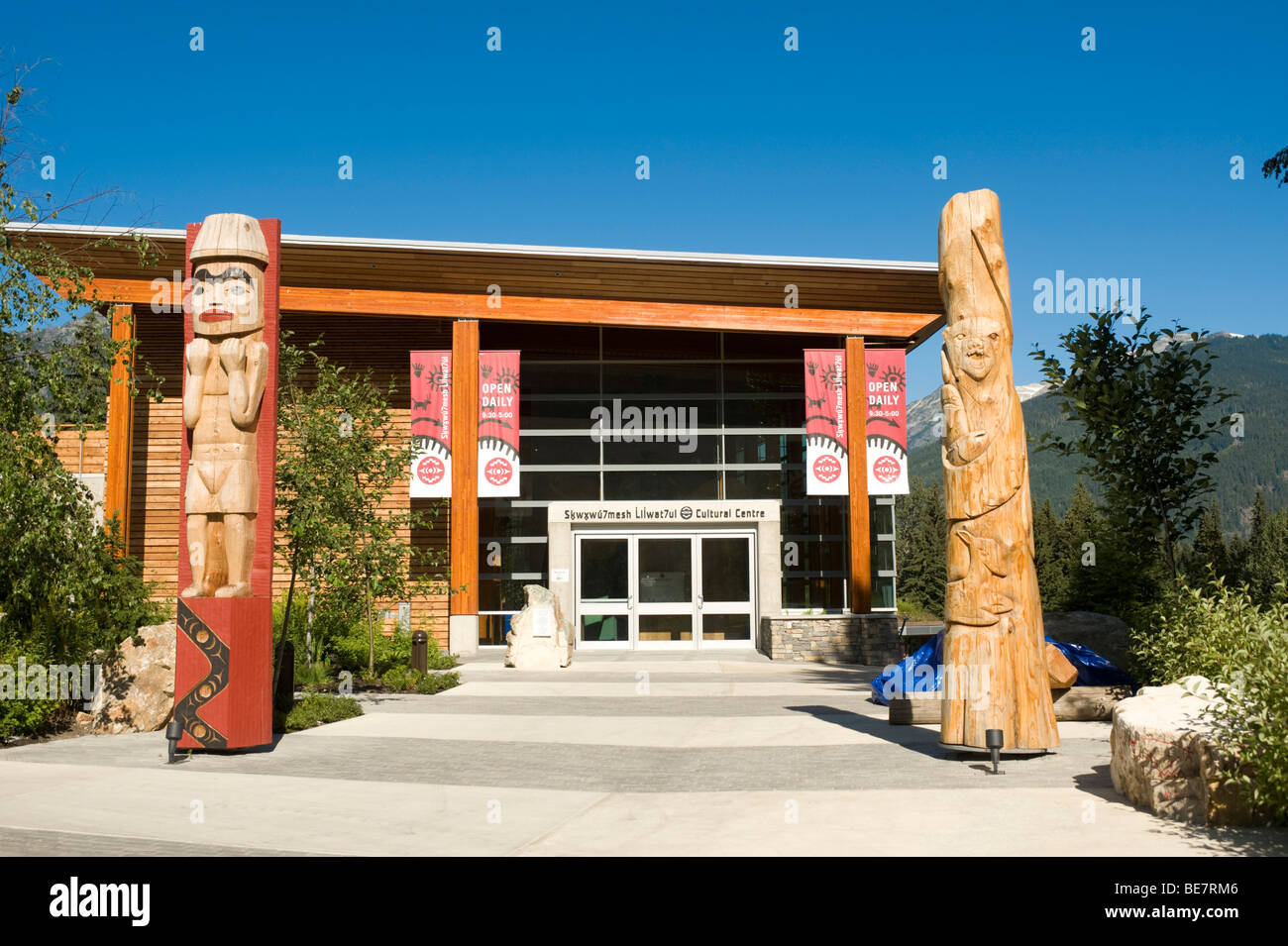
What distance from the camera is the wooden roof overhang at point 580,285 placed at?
22.9m

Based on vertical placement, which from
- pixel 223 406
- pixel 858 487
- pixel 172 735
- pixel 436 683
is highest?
pixel 223 406

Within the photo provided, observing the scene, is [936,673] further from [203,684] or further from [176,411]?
[176,411]

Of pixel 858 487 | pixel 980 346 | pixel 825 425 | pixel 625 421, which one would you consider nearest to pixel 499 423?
pixel 625 421

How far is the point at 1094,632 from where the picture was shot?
14688mm

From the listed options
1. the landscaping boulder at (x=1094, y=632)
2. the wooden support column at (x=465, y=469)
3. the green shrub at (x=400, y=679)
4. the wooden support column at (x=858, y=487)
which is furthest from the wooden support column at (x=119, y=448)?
the landscaping boulder at (x=1094, y=632)

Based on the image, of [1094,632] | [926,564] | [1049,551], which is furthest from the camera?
[926,564]

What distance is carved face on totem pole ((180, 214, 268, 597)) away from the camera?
399 inches

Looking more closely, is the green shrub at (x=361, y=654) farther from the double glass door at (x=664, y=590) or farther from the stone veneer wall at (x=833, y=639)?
the stone veneer wall at (x=833, y=639)

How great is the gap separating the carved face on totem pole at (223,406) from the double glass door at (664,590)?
594 inches

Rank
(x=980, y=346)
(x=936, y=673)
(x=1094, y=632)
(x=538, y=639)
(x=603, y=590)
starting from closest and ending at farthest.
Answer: (x=980, y=346) → (x=936, y=673) → (x=1094, y=632) → (x=538, y=639) → (x=603, y=590)

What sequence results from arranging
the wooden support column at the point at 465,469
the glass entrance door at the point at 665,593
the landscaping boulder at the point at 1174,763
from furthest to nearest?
the glass entrance door at the point at 665,593
the wooden support column at the point at 465,469
the landscaping boulder at the point at 1174,763

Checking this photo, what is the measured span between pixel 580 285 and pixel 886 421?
8100mm
